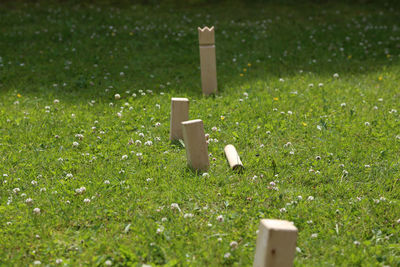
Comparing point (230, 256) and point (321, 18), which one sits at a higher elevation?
point (321, 18)

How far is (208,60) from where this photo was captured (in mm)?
6727

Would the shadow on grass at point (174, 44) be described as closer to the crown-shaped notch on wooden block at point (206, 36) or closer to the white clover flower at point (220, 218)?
the crown-shaped notch on wooden block at point (206, 36)

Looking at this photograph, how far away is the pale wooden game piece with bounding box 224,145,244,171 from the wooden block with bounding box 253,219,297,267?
1729 mm

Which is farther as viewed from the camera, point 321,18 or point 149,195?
point 321,18

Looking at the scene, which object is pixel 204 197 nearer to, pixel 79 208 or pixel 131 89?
pixel 79 208

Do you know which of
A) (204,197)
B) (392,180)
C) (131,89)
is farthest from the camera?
(131,89)

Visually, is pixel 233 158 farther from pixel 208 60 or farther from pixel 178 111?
pixel 208 60

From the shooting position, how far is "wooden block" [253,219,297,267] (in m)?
2.74

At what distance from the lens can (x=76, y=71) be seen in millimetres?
8133

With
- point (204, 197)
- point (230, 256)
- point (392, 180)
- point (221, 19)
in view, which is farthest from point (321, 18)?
point (230, 256)

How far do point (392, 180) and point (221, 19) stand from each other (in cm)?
830

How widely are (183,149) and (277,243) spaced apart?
252cm

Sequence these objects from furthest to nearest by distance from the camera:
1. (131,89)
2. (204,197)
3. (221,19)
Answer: (221,19) → (131,89) → (204,197)

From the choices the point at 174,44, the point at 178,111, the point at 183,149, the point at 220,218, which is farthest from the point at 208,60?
A: the point at 220,218
